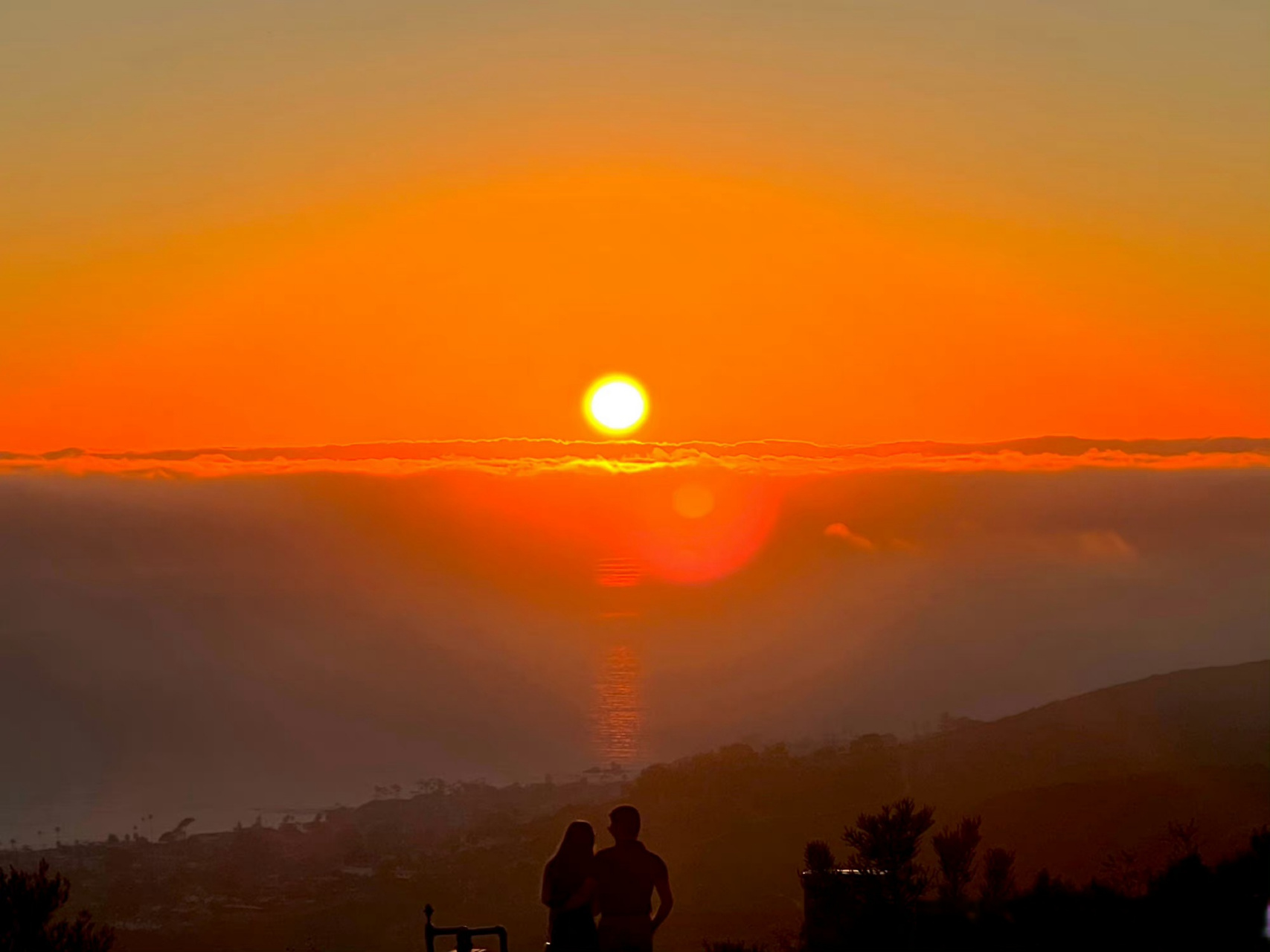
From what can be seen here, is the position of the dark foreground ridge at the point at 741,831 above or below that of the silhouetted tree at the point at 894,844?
above

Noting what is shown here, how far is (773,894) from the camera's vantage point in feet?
200

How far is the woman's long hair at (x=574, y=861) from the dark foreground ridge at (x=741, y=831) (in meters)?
20.2

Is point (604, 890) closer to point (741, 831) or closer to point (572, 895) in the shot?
point (572, 895)

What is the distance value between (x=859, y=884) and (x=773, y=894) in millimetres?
41114

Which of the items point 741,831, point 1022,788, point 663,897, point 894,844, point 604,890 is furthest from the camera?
point 741,831

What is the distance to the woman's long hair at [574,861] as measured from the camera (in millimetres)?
11242

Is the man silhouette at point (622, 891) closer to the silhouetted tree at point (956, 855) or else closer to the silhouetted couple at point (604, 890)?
the silhouetted couple at point (604, 890)

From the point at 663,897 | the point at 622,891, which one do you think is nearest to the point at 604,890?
the point at 622,891

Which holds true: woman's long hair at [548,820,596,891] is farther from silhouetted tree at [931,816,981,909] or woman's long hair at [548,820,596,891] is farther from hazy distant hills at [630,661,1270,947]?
hazy distant hills at [630,661,1270,947]

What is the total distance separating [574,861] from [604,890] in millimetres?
324

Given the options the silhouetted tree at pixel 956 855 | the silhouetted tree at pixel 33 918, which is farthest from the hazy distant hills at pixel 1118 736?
the silhouetted tree at pixel 33 918

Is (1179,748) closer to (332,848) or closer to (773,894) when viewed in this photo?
(773,894)

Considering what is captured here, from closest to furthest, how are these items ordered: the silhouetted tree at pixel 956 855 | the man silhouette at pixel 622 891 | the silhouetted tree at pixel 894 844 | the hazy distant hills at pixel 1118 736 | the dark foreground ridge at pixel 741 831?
the man silhouette at pixel 622 891, the silhouetted tree at pixel 894 844, the silhouetted tree at pixel 956 855, the dark foreground ridge at pixel 741 831, the hazy distant hills at pixel 1118 736

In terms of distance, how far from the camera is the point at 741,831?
75438 millimetres
